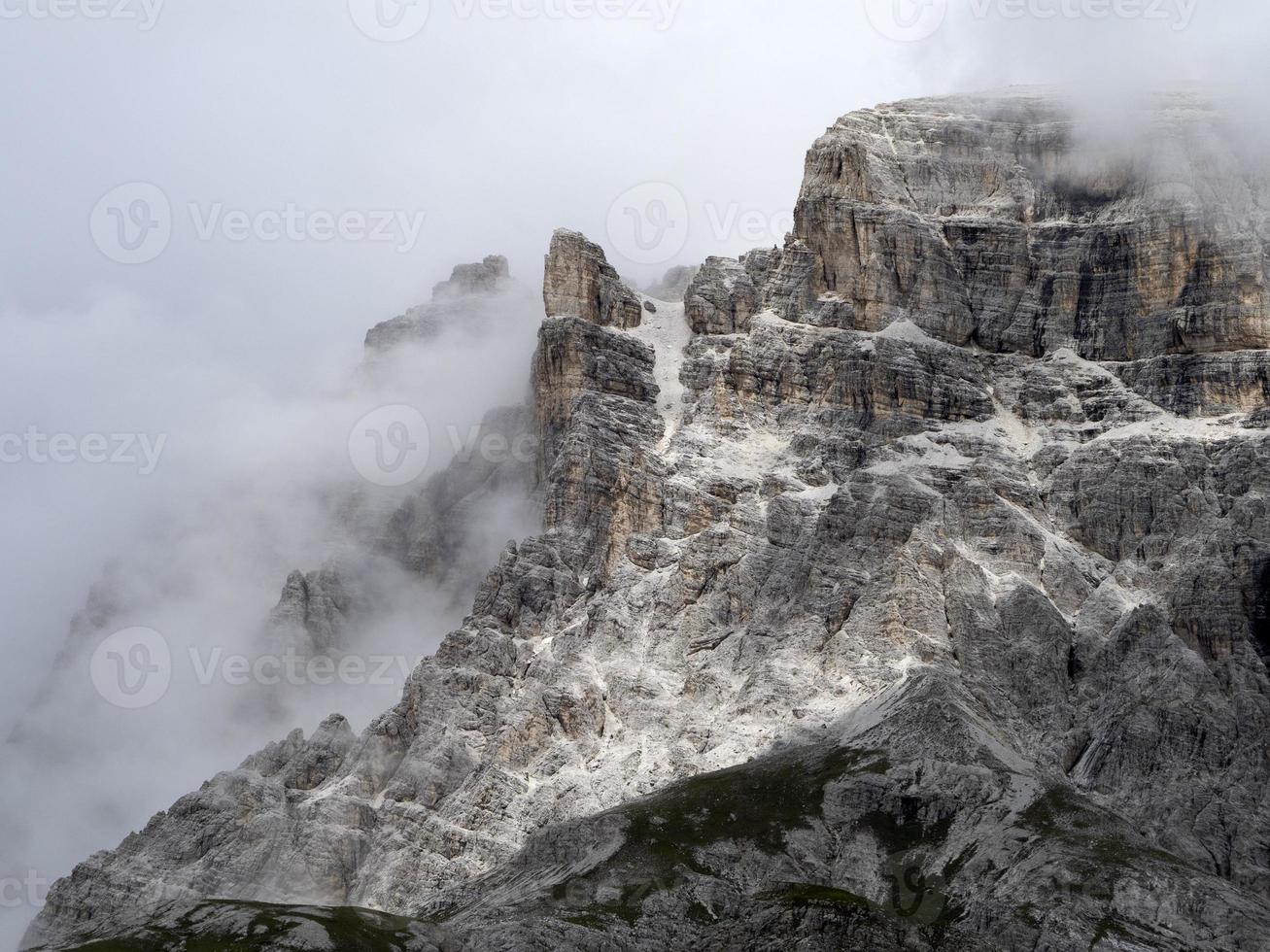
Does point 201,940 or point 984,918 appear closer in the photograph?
point 984,918

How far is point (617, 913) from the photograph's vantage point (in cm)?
19825

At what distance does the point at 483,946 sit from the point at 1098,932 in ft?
213

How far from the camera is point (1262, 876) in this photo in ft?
643

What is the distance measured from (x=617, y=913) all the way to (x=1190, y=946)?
202 ft

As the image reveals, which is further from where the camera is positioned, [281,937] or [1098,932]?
[281,937]

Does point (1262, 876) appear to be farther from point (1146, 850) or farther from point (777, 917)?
point (777, 917)

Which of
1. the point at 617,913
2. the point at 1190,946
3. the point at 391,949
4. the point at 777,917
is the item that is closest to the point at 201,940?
the point at 391,949

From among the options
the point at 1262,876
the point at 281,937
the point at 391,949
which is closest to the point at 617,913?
the point at 391,949

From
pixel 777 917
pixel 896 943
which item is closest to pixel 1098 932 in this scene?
pixel 896 943

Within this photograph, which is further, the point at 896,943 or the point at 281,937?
the point at 281,937

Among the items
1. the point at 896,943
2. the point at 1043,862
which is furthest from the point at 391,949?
the point at 1043,862

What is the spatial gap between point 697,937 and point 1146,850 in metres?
50.6

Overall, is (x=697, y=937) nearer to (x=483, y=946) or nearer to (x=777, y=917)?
(x=777, y=917)

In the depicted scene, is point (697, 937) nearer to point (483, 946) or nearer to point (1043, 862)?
point (483, 946)
